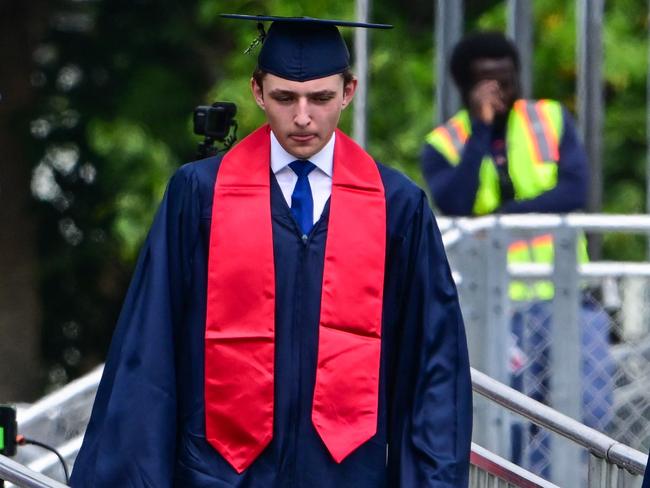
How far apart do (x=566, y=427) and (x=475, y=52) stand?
271 centimetres

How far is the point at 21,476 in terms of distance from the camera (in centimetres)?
424

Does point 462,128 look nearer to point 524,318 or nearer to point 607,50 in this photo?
point 524,318

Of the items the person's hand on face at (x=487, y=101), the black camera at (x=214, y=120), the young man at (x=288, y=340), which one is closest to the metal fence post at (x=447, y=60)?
the person's hand on face at (x=487, y=101)

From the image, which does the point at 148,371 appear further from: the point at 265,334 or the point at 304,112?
the point at 304,112

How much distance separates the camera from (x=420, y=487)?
4.20m

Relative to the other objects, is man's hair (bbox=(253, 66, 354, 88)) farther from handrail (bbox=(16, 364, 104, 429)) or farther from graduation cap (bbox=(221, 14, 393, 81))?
handrail (bbox=(16, 364, 104, 429))

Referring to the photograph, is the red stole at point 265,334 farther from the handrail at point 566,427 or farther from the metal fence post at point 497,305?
the metal fence post at point 497,305

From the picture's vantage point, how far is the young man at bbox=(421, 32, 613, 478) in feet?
23.3

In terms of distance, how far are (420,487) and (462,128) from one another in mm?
3351

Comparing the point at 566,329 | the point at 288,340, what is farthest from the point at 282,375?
the point at 566,329

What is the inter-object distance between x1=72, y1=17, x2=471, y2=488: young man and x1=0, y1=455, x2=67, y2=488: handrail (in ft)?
0.29

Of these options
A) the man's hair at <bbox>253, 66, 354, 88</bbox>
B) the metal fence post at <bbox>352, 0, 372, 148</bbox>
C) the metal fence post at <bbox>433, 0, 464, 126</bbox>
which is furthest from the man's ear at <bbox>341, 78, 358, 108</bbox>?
the metal fence post at <bbox>433, 0, 464, 126</bbox>

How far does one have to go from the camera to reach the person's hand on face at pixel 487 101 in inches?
285

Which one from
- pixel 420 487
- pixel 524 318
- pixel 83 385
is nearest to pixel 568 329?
pixel 524 318
